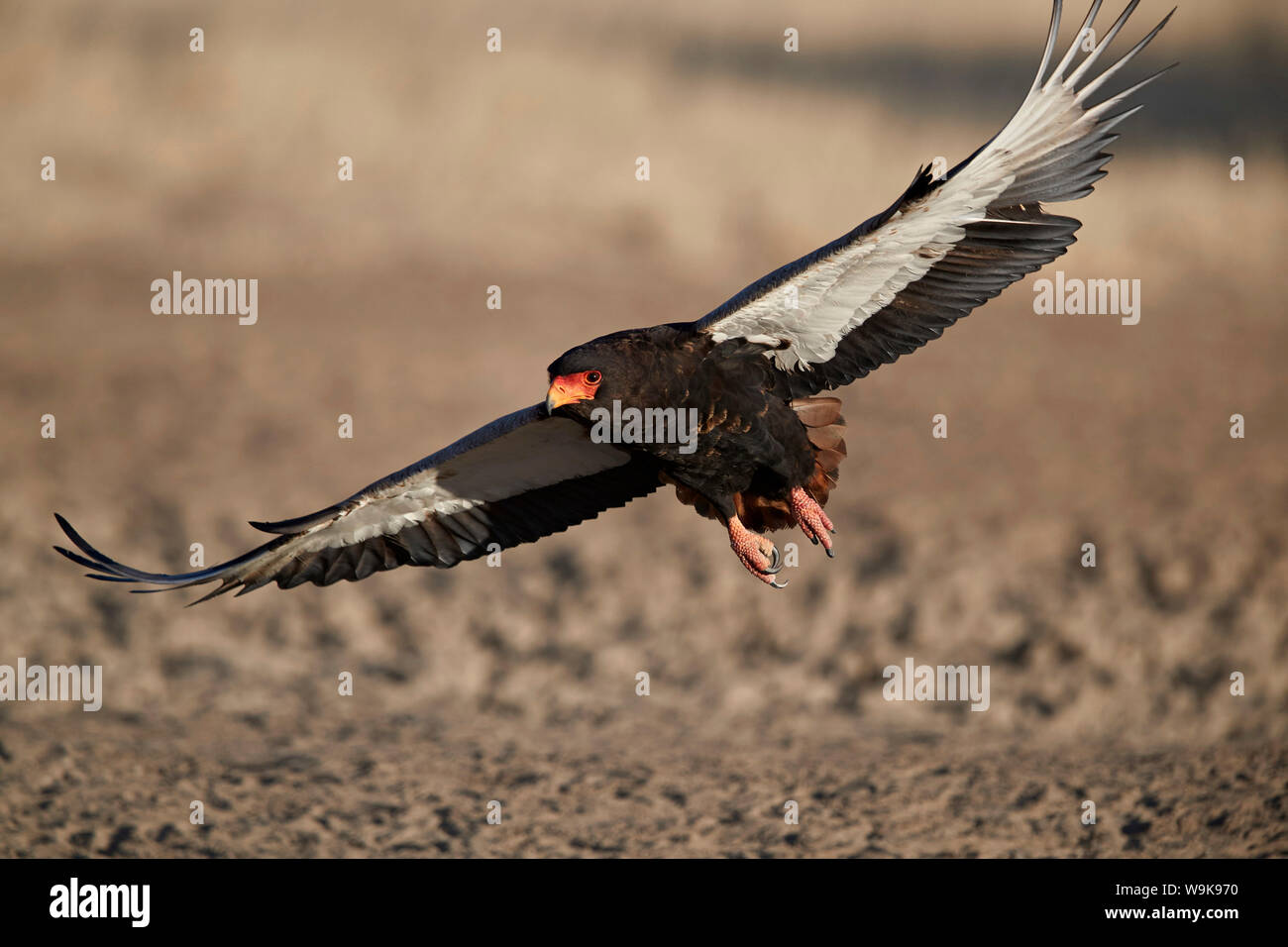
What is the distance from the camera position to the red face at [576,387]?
644cm

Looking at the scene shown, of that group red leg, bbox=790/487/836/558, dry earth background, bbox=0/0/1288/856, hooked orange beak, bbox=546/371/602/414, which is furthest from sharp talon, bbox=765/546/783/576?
dry earth background, bbox=0/0/1288/856

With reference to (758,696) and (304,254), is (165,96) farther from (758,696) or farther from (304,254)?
(758,696)

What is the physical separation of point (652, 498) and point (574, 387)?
1082 cm

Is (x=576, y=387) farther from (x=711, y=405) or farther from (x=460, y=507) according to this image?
(x=460, y=507)

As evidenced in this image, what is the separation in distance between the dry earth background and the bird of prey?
533 cm

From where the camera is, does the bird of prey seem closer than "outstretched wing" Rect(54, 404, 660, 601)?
Yes

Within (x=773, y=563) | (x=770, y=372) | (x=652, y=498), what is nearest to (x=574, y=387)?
(x=770, y=372)

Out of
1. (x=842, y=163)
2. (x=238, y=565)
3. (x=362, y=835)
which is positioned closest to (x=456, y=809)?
(x=362, y=835)

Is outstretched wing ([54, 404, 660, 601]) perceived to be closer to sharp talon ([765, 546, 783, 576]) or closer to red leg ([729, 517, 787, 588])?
red leg ([729, 517, 787, 588])

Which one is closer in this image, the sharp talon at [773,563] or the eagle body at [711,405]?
the eagle body at [711,405]

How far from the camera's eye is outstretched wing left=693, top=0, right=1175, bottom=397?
21.1ft

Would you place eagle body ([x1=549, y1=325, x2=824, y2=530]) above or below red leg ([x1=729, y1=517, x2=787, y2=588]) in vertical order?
above

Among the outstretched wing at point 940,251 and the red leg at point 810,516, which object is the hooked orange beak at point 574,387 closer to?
the outstretched wing at point 940,251

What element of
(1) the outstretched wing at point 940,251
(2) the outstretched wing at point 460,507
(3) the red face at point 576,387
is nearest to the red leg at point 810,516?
(1) the outstretched wing at point 940,251
